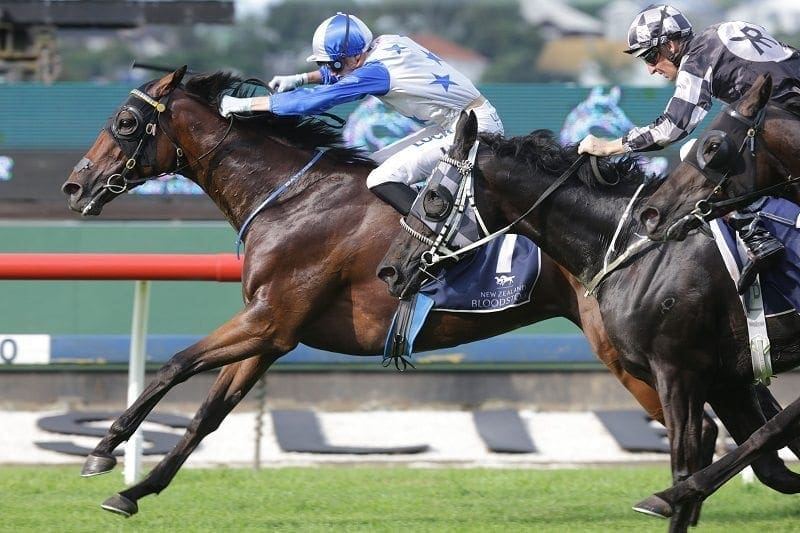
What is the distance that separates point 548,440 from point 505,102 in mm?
2524

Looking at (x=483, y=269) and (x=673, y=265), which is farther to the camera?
(x=483, y=269)

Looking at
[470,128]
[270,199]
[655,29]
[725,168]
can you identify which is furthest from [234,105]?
[725,168]

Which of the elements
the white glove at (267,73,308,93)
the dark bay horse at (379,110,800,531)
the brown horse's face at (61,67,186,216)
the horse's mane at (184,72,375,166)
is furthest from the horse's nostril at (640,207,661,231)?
A: the brown horse's face at (61,67,186,216)

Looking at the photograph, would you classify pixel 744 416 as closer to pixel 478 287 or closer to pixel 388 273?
pixel 478 287

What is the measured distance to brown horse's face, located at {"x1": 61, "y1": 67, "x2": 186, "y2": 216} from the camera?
18.7 feet

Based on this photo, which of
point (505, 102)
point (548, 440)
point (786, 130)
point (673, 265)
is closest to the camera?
point (786, 130)

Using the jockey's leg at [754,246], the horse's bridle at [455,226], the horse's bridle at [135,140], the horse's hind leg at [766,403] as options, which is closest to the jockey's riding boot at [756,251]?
the jockey's leg at [754,246]

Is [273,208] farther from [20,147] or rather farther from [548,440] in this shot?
[20,147]

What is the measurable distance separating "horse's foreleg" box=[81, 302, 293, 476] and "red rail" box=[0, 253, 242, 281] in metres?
1.03

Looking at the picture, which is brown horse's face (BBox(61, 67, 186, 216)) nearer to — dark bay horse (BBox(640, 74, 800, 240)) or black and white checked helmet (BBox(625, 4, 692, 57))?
black and white checked helmet (BBox(625, 4, 692, 57))

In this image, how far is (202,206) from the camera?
8898mm

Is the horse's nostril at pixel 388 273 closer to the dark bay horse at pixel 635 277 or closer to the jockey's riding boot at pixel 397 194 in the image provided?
the dark bay horse at pixel 635 277

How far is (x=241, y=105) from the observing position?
5.71 m

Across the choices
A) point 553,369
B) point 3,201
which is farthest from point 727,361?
point 3,201
